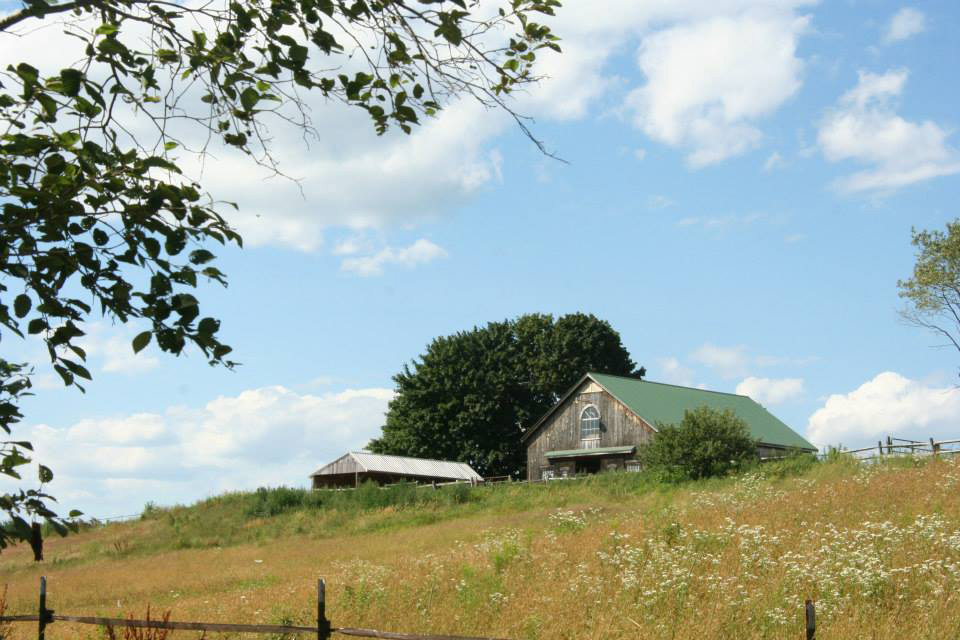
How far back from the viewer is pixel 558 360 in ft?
221

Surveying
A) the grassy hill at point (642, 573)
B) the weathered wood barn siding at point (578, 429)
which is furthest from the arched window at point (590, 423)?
the grassy hill at point (642, 573)

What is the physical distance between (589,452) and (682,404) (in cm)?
734

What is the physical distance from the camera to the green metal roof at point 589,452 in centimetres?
5088

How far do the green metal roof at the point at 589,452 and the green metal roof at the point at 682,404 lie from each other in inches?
86.6

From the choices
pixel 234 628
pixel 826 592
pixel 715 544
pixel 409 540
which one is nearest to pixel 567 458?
pixel 409 540

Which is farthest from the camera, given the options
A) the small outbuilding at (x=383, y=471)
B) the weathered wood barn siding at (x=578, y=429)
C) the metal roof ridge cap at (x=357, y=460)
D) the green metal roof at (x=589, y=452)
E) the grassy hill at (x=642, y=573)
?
the small outbuilding at (x=383, y=471)

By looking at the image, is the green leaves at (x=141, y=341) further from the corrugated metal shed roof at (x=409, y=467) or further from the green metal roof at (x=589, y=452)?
the corrugated metal shed roof at (x=409, y=467)

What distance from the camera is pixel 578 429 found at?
2124 inches

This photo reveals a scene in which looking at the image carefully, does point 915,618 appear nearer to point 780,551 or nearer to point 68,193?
point 780,551

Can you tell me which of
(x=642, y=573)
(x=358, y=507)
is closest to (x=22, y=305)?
(x=642, y=573)

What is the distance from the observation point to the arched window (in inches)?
2084

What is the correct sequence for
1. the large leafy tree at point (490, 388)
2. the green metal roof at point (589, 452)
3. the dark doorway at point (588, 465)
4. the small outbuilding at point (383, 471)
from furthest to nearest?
1. the large leafy tree at point (490, 388)
2. the small outbuilding at point (383, 471)
3. the dark doorway at point (588, 465)
4. the green metal roof at point (589, 452)

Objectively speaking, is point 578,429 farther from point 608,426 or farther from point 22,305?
point 22,305

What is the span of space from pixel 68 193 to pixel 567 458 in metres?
50.6
